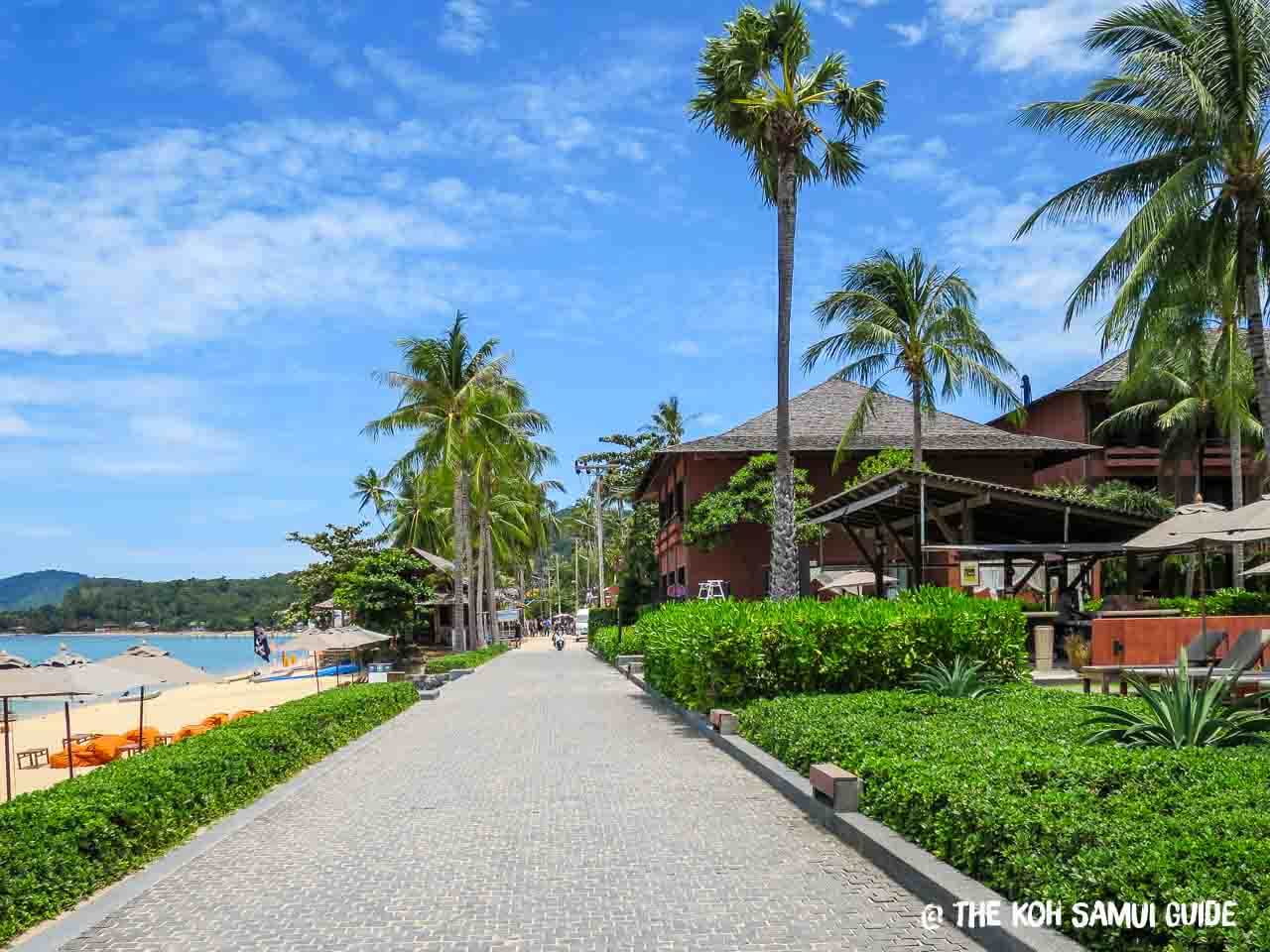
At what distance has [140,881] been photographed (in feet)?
23.5

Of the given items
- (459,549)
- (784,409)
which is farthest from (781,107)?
(459,549)

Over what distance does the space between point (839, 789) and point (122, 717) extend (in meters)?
29.0

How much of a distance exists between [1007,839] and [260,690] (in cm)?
4180

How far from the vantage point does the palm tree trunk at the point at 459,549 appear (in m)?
39.9

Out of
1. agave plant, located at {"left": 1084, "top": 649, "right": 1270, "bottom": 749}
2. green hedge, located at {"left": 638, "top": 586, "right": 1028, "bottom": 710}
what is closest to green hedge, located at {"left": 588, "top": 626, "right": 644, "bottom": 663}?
green hedge, located at {"left": 638, "top": 586, "right": 1028, "bottom": 710}

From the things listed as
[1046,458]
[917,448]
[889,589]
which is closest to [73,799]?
[889,589]

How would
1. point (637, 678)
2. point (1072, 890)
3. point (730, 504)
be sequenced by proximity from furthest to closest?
point (730, 504)
point (637, 678)
point (1072, 890)

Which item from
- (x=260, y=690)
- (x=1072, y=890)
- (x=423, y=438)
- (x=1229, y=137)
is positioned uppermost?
(x=1229, y=137)

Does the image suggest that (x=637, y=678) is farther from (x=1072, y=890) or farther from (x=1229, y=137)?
(x=1072, y=890)

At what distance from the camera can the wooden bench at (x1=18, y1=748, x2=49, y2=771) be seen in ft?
60.3

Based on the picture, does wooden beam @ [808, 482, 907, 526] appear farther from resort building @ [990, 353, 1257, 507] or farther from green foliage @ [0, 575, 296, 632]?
green foliage @ [0, 575, 296, 632]

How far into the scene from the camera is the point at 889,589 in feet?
98.5

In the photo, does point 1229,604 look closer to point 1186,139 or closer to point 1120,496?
point 1186,139

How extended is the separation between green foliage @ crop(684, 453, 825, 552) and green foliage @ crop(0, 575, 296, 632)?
118 metres
